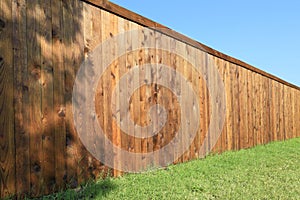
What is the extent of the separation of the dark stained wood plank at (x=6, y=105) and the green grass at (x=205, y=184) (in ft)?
1.36


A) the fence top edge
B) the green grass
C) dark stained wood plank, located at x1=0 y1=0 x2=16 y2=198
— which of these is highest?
the fence top edge

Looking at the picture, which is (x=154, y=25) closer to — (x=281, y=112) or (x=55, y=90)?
(x=55, y=90)

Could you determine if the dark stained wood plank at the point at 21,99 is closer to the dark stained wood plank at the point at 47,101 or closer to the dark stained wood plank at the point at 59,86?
the dark stained wood plank at the point at 47,101

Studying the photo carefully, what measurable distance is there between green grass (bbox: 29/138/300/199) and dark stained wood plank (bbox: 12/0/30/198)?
311 mm

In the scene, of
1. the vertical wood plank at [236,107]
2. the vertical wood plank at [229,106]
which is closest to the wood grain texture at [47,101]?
the vertical wood plank at [229,106]

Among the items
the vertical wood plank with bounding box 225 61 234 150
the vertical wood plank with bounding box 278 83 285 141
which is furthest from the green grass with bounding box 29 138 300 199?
the vertical wood plank with bounding box 278 83 285 141

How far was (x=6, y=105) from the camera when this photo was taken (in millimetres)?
2719

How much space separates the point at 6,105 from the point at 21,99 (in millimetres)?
148

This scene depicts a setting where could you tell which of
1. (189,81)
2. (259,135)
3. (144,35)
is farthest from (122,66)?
(259,135)

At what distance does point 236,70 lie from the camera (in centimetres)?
721

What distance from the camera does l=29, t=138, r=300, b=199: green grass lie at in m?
3.10

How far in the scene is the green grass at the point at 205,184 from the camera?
3104 mm

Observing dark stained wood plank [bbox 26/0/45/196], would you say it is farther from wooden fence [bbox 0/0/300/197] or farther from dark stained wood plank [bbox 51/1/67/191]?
dark stained wood plank [bbox 51/1/67/191]

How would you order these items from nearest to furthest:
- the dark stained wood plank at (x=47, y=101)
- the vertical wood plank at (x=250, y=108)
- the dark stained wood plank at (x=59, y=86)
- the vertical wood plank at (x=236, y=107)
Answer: the dark stained wood plank at (x=47, y=101), the dark stained wood plank at (x=59, y=86), the vertical wood plank at (x=236, y=107), the vertical wood plank at (x=250, y=108)
